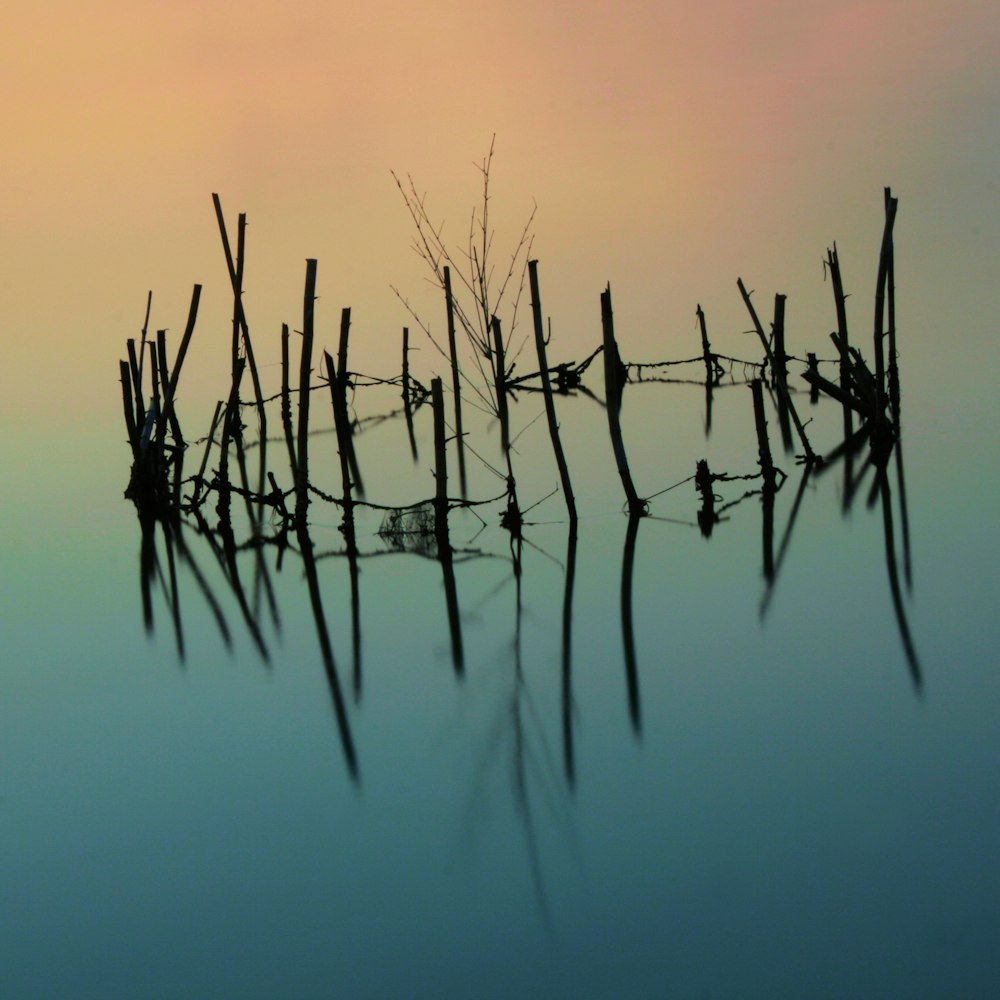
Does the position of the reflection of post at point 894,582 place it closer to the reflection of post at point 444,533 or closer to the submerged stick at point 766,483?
the submerged stick at point 766,483

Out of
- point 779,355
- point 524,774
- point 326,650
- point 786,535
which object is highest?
point 779,355

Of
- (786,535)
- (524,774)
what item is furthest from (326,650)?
(786,535)

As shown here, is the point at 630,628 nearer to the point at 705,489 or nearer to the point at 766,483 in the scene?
the point at 705,489

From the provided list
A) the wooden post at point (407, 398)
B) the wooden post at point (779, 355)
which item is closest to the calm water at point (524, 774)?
the wooden post at point (779, 355)

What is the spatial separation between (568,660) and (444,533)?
133 inches

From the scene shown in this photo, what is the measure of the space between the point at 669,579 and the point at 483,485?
16.4 feet

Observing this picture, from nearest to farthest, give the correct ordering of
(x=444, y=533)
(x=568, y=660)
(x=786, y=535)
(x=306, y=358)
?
(x=568, y=660) < (x=306, y=358) < (x=786, y=535) < (x=444, y=533)

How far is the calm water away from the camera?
445cm

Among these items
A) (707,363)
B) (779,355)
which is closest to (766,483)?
(779,355)

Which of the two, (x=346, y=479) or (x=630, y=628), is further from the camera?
(x=346, y=479)

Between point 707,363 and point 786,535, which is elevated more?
point 707,363

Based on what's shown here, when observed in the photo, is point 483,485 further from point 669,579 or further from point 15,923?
point 15,923

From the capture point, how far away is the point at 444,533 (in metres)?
11.1

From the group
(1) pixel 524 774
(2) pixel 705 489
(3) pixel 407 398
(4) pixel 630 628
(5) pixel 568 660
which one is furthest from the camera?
(3) pixel 407 398
